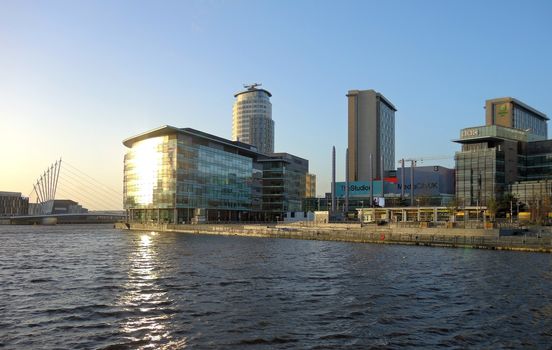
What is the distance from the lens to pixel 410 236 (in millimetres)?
89125

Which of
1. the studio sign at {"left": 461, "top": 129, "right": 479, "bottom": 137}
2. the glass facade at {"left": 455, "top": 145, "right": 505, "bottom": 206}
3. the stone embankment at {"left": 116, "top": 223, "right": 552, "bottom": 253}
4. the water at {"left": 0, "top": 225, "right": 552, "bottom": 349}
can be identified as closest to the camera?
the water at {"left": 0, "top": 225, "right": 552, "bottom": 349}

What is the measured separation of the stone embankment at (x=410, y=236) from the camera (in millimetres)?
74188

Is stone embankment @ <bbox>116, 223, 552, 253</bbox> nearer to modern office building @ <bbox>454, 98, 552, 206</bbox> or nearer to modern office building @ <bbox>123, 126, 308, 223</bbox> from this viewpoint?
modern office building @ <bbox>123, 126, 308, 223</bbox>

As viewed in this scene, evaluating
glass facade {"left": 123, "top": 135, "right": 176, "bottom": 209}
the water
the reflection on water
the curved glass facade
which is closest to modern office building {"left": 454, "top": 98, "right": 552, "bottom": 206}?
the curved glass facade

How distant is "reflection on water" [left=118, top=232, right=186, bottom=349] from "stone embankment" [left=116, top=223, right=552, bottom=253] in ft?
173

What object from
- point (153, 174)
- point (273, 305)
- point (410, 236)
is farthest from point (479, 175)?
point (273, 305)

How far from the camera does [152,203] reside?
18400 cm

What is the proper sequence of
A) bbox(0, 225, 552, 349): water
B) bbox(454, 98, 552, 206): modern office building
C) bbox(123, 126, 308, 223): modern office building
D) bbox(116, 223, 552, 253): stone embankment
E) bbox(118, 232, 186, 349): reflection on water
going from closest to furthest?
bbox(118, 232, 186, 349): reflection on water → bbox(0, 225, 552, 349): water → bbox(116, 223, 552, 253): stone embankment → bbox(454, 98, 552, 206): modern office building → bbox(123, 126, 308, 223): modern office building

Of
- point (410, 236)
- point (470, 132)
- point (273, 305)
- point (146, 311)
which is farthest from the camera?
point (470, 132)

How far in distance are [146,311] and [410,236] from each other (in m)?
68.1

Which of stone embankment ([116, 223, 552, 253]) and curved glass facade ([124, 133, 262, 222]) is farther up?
curved glass facade ([124, 133, 262, 222])

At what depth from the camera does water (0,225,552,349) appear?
23031 mm

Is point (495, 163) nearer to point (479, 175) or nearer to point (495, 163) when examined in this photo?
point (495, 163)

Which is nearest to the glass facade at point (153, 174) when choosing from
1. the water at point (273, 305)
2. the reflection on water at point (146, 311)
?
the water at point (273, 305)
